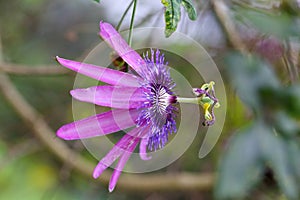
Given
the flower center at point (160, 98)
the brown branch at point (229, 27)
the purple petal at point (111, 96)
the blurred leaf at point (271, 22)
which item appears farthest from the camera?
the brown branch at point (229, 27)

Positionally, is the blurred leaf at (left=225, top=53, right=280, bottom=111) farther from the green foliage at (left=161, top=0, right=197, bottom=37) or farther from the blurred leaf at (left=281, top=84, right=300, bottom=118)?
the green foliage at (left=161, top=0, right=197, bottom=37)

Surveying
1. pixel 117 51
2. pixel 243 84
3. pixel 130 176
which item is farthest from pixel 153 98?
pixel 130 176

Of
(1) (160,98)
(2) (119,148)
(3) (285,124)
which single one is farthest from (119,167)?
(3) (285,124)

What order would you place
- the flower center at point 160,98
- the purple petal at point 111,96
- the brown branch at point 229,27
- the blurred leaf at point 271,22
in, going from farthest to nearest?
the brown branch at point 229,27
the blurred leaf at point 271,22
the flower center at point 160,98
the purple petal at point 111,96

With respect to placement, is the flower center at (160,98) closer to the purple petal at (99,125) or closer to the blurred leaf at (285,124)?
the purple petal at (99,125)

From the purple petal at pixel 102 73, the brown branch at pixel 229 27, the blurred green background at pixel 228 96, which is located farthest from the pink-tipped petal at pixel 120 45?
the brown branch at pixel 229 27

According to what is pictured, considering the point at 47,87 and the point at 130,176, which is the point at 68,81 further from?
the point at 130,176
